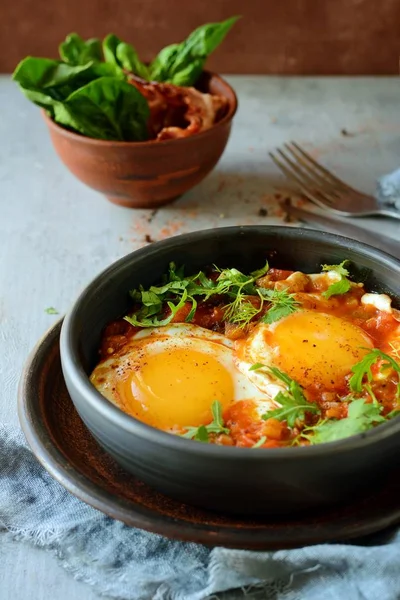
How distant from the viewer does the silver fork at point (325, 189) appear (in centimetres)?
293

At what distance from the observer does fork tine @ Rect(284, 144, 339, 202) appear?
303 cm

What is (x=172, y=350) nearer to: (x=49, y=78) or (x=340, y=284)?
(x=340, y=284)

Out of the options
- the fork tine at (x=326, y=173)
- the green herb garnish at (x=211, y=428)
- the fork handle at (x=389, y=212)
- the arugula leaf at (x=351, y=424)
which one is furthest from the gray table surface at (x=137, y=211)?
the arugula leaf at (x=351, y=424)

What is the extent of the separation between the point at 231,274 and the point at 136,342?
317 mm

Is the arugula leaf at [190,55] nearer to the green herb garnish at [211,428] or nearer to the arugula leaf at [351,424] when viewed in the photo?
the green herb garnish at [211,428]

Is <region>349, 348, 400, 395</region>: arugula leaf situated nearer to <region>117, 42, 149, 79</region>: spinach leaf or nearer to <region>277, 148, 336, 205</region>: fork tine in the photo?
<region>277, 148, 336, 205</region>: fork tine

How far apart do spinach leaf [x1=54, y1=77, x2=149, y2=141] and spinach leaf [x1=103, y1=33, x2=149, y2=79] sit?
1.21ft

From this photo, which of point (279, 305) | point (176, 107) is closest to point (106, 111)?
point (176, 107)

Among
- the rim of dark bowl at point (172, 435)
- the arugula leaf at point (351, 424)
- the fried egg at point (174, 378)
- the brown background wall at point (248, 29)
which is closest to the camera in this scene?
the rim of dark bowl at point (172, 435)

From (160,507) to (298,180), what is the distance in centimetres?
182

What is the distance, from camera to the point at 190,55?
3076mm

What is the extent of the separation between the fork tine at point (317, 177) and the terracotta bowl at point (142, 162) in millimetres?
378

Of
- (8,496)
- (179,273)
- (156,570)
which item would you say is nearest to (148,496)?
(156,570)

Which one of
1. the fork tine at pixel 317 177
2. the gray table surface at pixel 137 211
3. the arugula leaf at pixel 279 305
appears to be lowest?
the gray table surface at pixel 137 211
